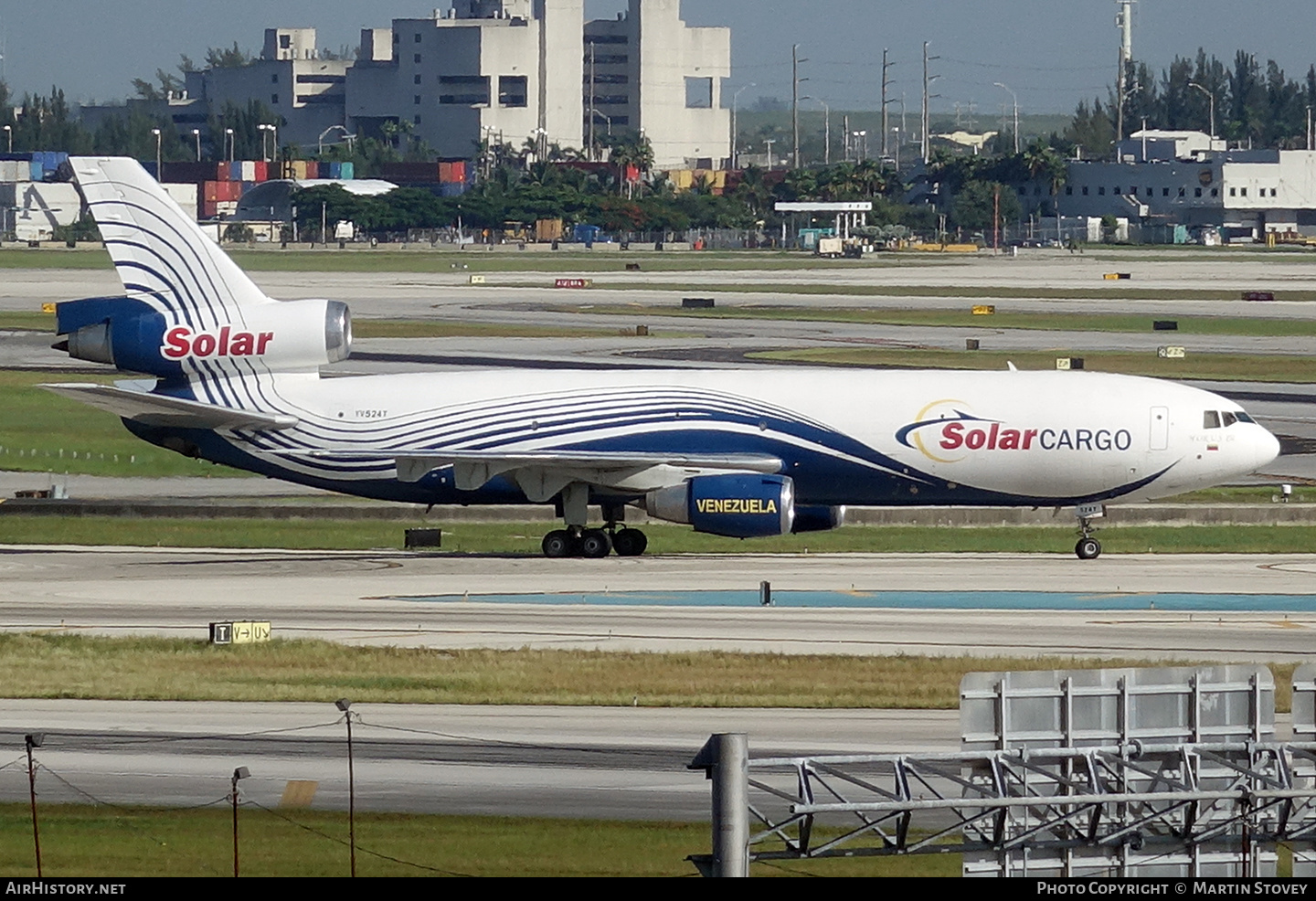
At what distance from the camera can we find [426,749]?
31.8 m

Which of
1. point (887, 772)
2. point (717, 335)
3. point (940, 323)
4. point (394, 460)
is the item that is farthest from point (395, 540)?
point (940, 323)

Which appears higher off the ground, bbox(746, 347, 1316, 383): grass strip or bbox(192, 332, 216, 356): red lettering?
bbox(192, 332, 216, 356): red lettering

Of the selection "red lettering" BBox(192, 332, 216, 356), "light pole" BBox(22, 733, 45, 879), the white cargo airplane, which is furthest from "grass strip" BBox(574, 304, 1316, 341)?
"light pole" BBox(22, 733, 45, 879)

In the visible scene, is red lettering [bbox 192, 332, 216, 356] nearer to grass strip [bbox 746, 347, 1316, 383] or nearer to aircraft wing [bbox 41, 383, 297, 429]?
aircraft wing [bbox 41, 383, 297, 429]

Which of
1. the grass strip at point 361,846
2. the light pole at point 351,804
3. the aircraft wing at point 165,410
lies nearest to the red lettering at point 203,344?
the aircraft wing at point 165,410

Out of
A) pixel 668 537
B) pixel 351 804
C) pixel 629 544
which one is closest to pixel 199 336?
pixel 629 544

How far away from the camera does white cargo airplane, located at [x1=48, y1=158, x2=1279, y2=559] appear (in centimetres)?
5125

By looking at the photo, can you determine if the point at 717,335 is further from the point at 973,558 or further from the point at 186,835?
the point at 186,835

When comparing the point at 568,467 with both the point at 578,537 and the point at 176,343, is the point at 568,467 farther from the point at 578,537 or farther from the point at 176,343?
the point at 176,343

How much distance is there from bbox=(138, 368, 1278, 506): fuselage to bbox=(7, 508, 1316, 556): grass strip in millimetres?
2372

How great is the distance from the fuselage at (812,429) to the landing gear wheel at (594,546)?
6.48ft

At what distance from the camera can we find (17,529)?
5719 cm

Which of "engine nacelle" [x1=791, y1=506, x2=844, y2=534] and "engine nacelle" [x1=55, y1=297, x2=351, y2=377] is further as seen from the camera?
"engine nacelle" [x1=791, y1=506, x2=844, y2=534]

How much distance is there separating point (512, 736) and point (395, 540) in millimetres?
24330
